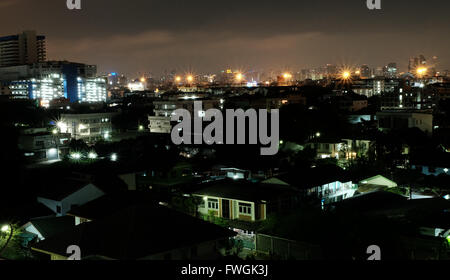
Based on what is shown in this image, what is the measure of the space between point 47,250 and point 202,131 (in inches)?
305

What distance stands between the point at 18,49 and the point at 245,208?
2677 centimetres

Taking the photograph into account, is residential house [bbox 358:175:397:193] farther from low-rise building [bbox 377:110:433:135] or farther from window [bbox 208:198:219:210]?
low-rise building [bbox 377:110:433:135]

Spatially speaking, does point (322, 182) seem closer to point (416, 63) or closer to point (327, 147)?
point (327, 147)

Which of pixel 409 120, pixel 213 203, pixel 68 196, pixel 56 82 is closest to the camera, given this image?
pixel 213 203

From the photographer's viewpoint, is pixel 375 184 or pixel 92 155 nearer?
pixel 375 184

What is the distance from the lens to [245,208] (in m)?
5.17

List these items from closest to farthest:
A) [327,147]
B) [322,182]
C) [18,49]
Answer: [322,182], [327,147], [18,49]

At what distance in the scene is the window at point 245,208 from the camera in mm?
5133

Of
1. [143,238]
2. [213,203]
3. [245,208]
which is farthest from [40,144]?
[143,238]

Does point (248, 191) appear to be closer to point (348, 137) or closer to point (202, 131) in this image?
point (348, 137)

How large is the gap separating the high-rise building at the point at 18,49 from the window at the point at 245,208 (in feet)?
84.7

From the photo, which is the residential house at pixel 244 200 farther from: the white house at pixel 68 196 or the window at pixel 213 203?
the white house at pixel 68 196

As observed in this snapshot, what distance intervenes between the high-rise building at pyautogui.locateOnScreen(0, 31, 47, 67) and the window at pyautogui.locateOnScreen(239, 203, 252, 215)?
25805 mm
